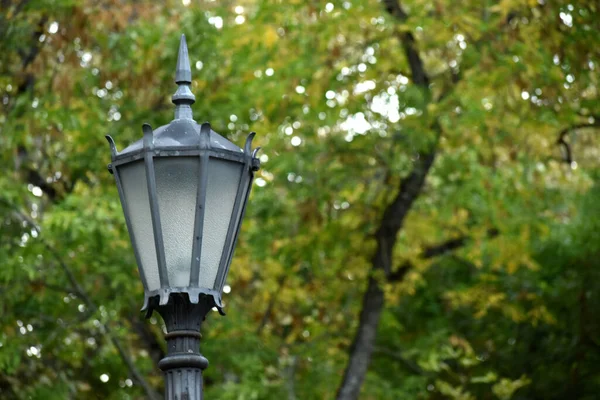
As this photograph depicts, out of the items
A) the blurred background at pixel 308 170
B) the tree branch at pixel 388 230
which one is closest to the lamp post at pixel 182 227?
the blurred background at pixel 308 170

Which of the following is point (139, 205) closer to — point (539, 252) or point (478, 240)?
point (478, 240)

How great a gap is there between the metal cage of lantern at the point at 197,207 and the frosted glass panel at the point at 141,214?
0.05 ft

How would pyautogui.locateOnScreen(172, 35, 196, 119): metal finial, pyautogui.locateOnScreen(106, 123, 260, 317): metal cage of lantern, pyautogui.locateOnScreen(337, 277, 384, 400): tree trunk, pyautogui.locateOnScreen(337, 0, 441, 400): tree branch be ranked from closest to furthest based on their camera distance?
pyautogui.locateOnScreen(106, 123, 260, 317): metal cage of lantern
pyautogui.locateOnScreen(172, 35, 196, 119): metal finial
pyautogui.locateOnScreen(337, 277, 384, 400): tree trunk
pyautogui.locateOnScreen(337, 0, 441, 400): tree branch

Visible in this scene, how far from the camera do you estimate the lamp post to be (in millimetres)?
4742

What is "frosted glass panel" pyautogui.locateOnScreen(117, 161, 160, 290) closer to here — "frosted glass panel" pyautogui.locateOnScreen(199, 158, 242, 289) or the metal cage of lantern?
the metal cage of lantern

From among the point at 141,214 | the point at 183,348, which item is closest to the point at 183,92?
the point at 141,214

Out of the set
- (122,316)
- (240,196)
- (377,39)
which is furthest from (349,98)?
(240,196)

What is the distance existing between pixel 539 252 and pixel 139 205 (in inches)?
526

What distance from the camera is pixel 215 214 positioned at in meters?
4.82

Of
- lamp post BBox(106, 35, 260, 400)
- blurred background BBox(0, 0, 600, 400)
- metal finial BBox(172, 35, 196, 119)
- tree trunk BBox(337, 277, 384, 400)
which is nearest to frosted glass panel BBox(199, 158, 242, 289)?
lamp post BBox(106, 35, 260, 400)

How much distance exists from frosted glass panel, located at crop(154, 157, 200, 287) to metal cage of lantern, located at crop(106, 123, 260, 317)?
21mm

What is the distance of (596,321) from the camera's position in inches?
668

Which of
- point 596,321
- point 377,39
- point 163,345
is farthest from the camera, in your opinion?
point 596,321

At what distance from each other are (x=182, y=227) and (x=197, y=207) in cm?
10
